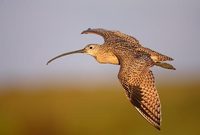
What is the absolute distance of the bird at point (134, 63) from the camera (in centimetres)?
265

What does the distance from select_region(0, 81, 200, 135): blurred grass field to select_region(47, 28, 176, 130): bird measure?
1.47ft

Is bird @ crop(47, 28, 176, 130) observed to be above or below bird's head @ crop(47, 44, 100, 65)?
below

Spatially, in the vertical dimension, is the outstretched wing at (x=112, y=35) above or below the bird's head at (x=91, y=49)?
above

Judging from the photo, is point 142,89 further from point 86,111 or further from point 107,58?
point 86,111

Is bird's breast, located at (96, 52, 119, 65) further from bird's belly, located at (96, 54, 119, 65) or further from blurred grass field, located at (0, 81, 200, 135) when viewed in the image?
blurred grass field, located at (0, 81, 200, 135)

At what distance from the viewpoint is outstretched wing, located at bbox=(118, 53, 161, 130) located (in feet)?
8.65

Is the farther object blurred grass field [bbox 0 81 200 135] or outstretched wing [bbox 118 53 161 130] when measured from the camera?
blurred grass field [bbox 0 81 200 135]

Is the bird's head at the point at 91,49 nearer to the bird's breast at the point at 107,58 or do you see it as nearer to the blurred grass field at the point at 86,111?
the bird's breast at the point at 107,58

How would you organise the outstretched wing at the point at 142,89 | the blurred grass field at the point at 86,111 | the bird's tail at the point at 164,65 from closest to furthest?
the outstretched wing at the point at 142,89 < the bird's tail at the point at 164,65 < the blurred grass field at the point at 86,111

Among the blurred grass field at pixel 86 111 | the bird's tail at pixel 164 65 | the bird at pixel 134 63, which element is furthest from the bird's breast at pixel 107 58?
the blurred grass field at pixel 86 111

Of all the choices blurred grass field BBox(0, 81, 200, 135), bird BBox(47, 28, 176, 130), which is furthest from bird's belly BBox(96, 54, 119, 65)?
blurred grass field BBox(0, 81, 200, 135)

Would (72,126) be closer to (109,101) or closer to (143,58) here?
(109,101)

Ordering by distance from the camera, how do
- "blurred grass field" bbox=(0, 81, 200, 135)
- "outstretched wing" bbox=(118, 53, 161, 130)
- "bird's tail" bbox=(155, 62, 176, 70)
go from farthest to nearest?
"blurred grass field" bbox=(0, 81, 200, 135), "bird's tail" bbox=(155, 62, 176, 70), "outstretched wing" bbox=(118, 53, 161, 130)

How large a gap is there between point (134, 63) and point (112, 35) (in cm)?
35
